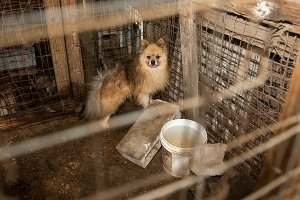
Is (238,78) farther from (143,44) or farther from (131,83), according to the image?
(131,83)

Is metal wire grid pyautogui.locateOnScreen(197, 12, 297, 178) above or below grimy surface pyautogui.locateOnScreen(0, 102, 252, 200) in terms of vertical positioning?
above

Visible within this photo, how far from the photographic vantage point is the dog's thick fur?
12.1 feet

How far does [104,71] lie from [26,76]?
997 millimetres

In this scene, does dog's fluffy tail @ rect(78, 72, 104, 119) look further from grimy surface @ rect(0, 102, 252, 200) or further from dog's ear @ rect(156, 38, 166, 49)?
dog's ear @ rect(156, 38, 166, 49)

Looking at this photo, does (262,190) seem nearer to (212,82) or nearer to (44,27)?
(212,82)

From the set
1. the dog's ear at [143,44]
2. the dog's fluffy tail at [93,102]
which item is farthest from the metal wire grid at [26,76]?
the dog's ear at [143,44]

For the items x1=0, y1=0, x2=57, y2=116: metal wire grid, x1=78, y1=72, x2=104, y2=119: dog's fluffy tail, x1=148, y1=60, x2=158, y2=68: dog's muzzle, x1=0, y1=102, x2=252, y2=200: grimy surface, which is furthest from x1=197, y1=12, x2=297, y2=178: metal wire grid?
x1=0, y1=0, x2=57, y2=116: metal wire grid

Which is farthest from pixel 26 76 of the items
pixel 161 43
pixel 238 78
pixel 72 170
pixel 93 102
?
pixel 238 78

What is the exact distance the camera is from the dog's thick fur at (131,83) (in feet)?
12.1

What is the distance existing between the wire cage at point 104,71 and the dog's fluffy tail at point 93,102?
6.6 inches

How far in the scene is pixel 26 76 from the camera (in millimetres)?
Result: 3916

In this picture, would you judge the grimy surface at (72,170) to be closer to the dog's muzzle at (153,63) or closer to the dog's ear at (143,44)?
the dog's muzzle at (153,63)

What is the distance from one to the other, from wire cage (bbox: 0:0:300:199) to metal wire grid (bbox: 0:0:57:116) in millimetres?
13

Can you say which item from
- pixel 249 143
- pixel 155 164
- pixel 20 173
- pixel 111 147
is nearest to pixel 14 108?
pixel 20 173
